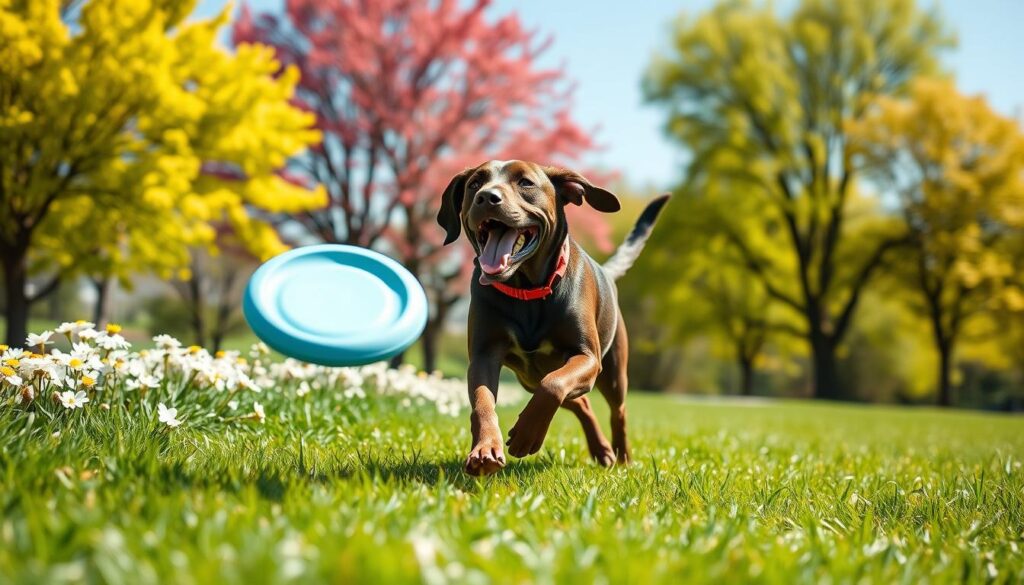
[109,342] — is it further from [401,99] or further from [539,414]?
[401,99]

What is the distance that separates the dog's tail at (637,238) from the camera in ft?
17.4

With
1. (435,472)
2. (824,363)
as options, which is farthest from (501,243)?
(824,363)

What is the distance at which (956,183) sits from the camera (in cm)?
2466

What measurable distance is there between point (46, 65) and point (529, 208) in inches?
409

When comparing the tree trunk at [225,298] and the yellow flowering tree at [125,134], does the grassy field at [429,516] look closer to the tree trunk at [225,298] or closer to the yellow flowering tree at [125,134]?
the yellow flowering tree at [125,134]

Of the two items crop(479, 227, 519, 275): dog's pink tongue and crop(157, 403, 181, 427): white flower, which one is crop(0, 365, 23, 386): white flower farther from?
crop(479, 227, 519, 275): dog's pink tongue

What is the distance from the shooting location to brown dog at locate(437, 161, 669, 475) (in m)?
3.32

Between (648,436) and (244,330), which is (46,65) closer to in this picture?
(648,436)

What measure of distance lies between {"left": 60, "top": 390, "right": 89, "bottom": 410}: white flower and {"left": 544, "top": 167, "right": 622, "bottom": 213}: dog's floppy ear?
8.01ft

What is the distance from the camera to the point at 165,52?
11.3 meters

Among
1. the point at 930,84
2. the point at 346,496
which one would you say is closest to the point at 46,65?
the point at 346,496

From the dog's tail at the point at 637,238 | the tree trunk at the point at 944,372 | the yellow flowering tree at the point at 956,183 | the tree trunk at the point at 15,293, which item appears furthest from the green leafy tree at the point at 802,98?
the dog's tail at the point at 637,238

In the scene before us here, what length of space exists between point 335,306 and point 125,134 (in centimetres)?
994

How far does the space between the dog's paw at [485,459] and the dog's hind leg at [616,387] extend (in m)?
1.53
